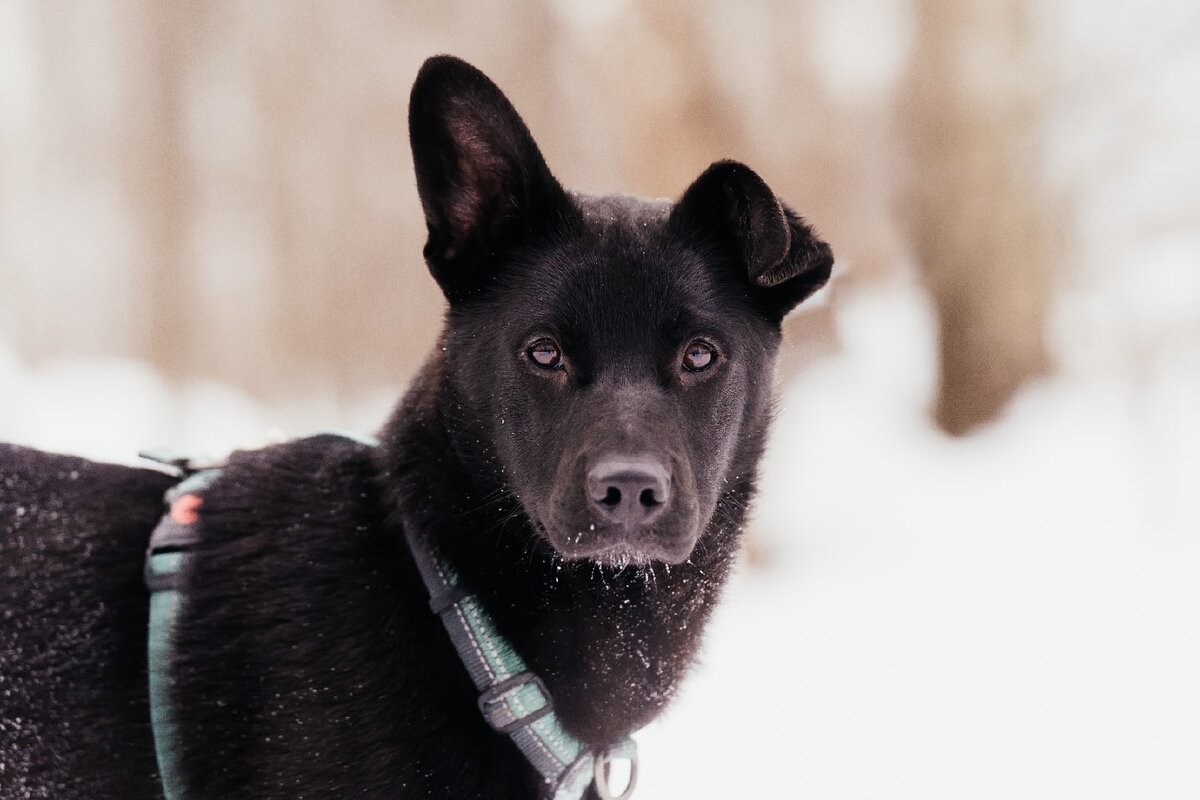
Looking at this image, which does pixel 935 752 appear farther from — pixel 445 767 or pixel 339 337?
pixel 339 337

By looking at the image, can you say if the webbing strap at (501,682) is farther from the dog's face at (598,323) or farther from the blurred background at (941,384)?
the blurred background at (941,384)

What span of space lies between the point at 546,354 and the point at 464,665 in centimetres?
59

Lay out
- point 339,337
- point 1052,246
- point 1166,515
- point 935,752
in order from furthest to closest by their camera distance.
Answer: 1. point 339,337
2. point 1052,246
3. point 1166,515
4. point 935,752

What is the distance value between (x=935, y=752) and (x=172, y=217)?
29.7 feet

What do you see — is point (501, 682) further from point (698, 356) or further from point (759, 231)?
point (759, 231)

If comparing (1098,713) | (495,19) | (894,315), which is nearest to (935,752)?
(1098,713)

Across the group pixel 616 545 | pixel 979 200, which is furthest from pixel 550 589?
pixel 979 200

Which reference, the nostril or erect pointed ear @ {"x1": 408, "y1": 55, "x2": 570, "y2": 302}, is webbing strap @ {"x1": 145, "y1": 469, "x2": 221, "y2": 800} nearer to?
erect pointed ear @ {"x1": 408, "y1": 55, "x2": 570, "y2": 302}

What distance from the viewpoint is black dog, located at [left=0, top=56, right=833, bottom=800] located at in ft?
5.88

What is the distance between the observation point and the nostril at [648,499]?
175 centimetres

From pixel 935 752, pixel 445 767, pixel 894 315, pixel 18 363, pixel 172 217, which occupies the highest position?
pixel 445 767

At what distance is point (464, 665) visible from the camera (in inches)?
71.7

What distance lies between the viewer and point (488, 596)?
1860 millimetres

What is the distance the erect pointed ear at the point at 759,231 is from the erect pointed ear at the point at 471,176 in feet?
0.93
